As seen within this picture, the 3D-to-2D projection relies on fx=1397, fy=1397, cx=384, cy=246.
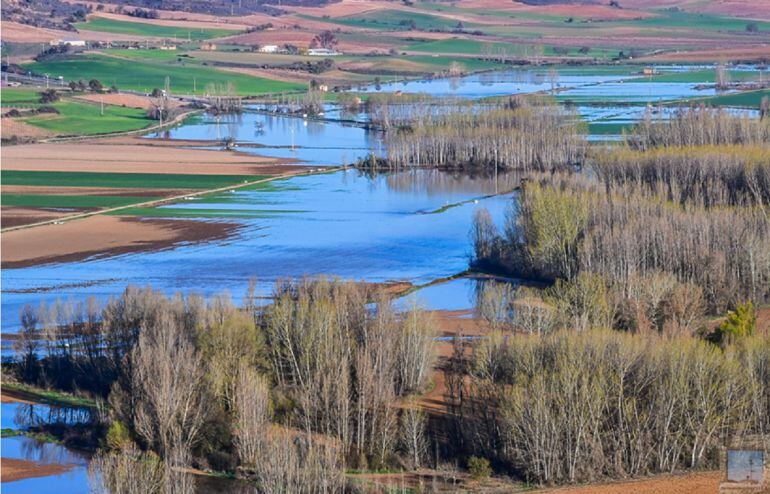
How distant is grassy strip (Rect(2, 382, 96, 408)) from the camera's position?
101 feet

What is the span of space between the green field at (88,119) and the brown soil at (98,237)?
3142 cm

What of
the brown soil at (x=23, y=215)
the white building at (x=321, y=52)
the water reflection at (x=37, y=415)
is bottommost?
the water reflection at (x=37, y=415)

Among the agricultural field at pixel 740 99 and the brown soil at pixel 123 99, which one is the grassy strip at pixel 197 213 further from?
the agricultural field at pixel 740 99

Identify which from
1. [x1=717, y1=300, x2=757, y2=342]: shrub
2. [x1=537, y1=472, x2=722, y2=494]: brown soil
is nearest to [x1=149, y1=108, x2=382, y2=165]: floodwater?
[x1=717, y1=300, x2=757, y2=342]: shrub

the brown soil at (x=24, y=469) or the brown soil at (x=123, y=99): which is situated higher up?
the brown soil at (x=123, y=99)

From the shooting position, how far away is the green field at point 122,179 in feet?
209

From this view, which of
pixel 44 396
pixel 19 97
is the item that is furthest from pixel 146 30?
pixel 44 396

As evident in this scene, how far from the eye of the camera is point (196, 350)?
29.8m

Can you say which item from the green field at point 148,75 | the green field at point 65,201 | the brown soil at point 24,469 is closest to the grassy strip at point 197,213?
the green field at point 65,201

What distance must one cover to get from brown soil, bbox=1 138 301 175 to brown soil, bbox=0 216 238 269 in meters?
14.6

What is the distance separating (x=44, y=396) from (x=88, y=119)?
60.6 metres

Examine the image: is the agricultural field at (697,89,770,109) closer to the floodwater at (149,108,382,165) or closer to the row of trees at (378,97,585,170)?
the row of trees at (378,97,585,170)

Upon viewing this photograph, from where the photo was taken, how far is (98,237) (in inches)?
1999

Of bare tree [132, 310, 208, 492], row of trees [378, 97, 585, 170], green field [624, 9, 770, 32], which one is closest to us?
bare tree [132, 310, 208, 492]
